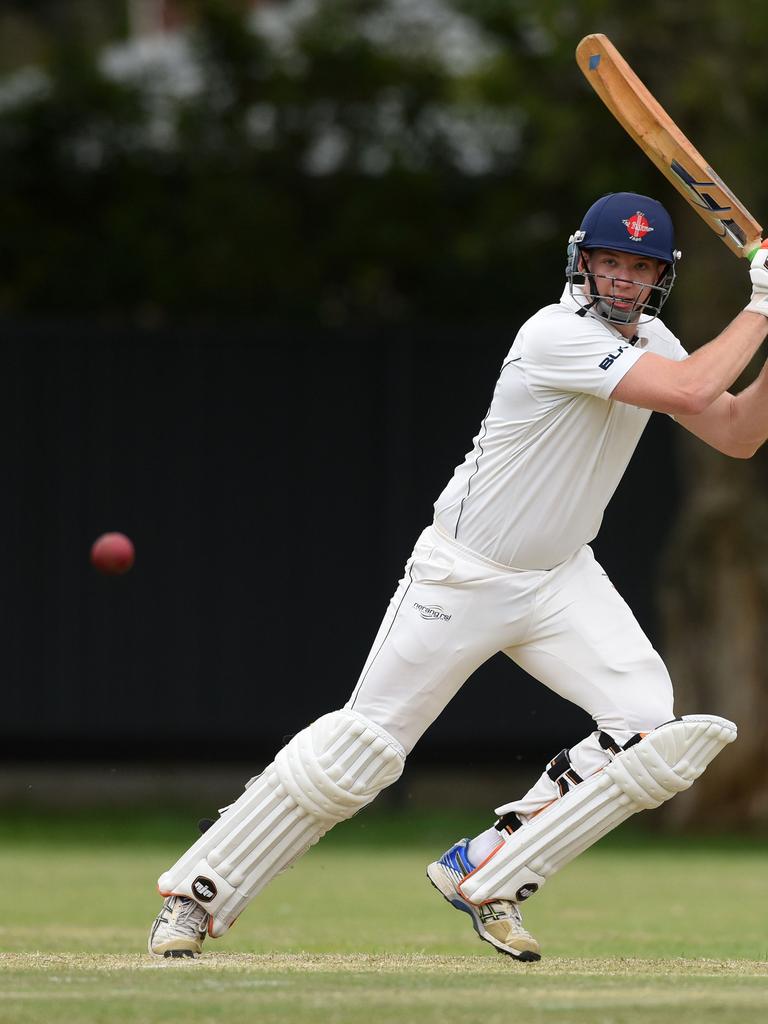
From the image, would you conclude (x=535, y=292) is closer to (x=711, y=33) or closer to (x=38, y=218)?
(x=711, y=33)

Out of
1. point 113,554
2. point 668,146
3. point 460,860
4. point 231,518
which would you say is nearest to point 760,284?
point 668,146

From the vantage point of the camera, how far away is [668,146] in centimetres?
542

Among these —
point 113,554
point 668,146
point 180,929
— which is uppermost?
point 668,146

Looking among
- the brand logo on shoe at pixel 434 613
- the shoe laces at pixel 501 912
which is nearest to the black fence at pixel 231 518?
the shoe laces at pixel 501 912

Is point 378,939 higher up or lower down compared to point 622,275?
lower down

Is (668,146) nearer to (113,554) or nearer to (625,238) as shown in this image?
(625,238)

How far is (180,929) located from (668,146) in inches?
93.5

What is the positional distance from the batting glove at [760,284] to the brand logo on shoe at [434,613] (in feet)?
3.47

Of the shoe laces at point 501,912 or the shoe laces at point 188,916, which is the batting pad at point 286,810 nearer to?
the shoe laces at point 188,916

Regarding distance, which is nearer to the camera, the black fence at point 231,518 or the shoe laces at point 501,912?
the shoe laces at point 501,912

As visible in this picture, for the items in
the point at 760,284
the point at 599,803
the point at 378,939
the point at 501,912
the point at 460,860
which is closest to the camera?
the point at 760,284

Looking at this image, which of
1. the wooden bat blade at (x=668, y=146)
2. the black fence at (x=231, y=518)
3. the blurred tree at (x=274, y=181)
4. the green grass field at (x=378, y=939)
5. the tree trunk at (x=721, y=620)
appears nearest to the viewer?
the green grass field at (x=378, y=939)

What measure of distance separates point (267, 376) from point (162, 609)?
1.36 metres

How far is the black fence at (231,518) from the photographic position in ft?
35.9
